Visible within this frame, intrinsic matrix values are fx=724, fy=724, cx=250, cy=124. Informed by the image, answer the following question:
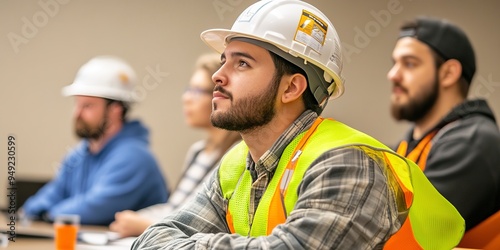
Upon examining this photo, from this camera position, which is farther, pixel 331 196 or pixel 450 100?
pixel 450 100

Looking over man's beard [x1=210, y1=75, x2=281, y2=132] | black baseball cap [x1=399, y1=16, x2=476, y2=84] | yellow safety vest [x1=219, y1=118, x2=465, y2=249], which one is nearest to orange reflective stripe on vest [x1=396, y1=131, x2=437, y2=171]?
black baseball cap [x1=399, y1=16, x2=476, y2=84]

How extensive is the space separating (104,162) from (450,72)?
7.41 ft

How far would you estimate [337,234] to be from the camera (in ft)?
5.73

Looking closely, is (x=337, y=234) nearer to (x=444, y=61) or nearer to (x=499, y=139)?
(x=499, y=139)

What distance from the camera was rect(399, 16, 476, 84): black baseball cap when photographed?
343 cm

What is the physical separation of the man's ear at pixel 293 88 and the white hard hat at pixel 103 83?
2.92 metres

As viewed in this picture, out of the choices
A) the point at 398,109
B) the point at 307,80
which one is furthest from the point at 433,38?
the point at 307,80

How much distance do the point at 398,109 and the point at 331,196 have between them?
6.46 ft

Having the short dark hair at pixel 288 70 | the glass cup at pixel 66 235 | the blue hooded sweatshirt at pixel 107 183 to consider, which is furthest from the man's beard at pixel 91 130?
the short dark hair at pixel 288 70

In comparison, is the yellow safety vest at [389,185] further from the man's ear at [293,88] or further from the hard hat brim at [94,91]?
the hard hat brim at [94,91]

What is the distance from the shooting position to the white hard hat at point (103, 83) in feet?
15.9

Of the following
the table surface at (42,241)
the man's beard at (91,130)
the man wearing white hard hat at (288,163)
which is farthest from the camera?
the man's beard at (91,130)

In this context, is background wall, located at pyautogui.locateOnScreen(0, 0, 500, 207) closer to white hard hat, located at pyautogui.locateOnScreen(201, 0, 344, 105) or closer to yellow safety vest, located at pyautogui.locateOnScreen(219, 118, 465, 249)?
white hard hat, located at pyautogui.locateOnScreen(201, 0, 344, 105)

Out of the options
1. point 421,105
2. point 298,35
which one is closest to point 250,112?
point 298,35
